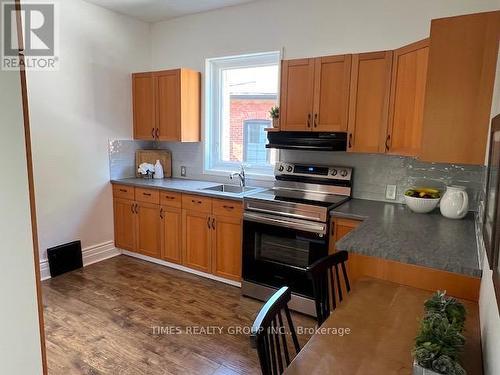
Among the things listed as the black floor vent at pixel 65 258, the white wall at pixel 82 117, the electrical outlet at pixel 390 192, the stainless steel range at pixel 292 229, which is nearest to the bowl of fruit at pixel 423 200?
the electrical outlet at pixel 390 192

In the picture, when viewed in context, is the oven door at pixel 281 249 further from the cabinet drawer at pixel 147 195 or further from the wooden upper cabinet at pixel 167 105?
the wooden upper cabinet at pixel 167 105

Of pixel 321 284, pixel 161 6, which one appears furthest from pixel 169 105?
pixel 321 284

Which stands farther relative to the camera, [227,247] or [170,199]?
[170,199]

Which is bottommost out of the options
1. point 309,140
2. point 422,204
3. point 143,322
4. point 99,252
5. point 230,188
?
point 143,322

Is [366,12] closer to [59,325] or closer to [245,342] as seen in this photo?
[245,342]

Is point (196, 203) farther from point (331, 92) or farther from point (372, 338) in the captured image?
point (372, 338)

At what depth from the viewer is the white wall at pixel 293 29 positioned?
276 centimetres

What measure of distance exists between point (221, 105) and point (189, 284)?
6.69 feet

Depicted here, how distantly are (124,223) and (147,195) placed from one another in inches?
22.1

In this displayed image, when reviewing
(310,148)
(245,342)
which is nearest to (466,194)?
(310,148)

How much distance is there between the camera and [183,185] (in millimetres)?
3758

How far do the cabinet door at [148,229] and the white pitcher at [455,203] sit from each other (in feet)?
8.97

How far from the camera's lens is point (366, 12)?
294 centimetres

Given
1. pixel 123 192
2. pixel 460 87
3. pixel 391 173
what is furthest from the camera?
pixel 123 192
